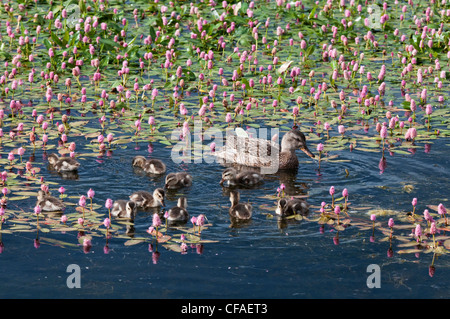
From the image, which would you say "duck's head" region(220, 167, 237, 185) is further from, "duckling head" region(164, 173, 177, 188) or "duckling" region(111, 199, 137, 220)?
"duckling" region(111, 199, 137, 220)

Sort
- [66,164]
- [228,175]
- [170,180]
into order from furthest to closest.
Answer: [66,164] < [228,175] < [170,180]

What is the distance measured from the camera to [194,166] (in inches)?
484

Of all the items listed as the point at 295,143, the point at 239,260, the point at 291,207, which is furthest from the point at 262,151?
the point at 239,260

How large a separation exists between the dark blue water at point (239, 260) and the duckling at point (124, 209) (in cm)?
17

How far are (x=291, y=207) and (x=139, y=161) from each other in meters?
2.82

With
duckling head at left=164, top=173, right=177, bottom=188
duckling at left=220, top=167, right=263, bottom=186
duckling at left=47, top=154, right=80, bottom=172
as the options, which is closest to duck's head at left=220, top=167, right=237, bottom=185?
duckling at left=220, top=167, right=263, bottom=186

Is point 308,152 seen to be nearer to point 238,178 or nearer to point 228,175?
point 238,178

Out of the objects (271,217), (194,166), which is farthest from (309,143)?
(271,217)

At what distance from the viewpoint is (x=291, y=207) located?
1025cm

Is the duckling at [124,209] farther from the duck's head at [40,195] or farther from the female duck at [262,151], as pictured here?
the female duck at [262,151]

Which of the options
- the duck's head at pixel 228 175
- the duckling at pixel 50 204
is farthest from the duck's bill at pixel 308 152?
the duckling at pixel 50 204
